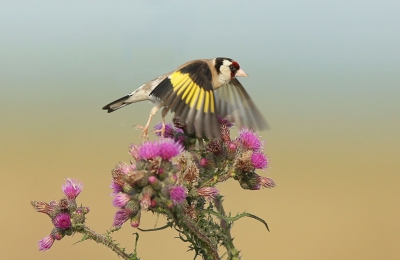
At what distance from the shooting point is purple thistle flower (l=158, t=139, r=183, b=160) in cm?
275

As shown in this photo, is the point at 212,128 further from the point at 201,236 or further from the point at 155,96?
the point at 201,236

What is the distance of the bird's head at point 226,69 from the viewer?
3.83 metres

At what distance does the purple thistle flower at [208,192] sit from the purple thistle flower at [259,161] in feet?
1.59

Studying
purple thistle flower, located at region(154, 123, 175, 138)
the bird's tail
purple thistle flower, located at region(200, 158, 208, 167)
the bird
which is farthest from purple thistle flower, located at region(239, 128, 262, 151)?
the bird's tail

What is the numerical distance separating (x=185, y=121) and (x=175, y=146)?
1.31 feet

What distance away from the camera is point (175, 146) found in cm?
283

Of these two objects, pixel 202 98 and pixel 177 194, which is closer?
pixel 177 194

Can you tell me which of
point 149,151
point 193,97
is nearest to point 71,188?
point 149,151

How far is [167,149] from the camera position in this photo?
109 inches

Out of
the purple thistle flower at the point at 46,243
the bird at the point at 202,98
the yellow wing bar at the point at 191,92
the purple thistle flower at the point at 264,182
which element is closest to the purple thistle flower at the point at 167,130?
the bird at the point at 202,98

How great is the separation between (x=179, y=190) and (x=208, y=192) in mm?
248

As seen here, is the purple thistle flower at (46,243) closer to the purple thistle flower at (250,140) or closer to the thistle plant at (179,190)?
the thistle plant at (179,190)

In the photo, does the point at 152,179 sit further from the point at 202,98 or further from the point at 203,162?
the point at 202,98

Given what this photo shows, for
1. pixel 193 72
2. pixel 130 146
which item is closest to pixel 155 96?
pixel 193 72
